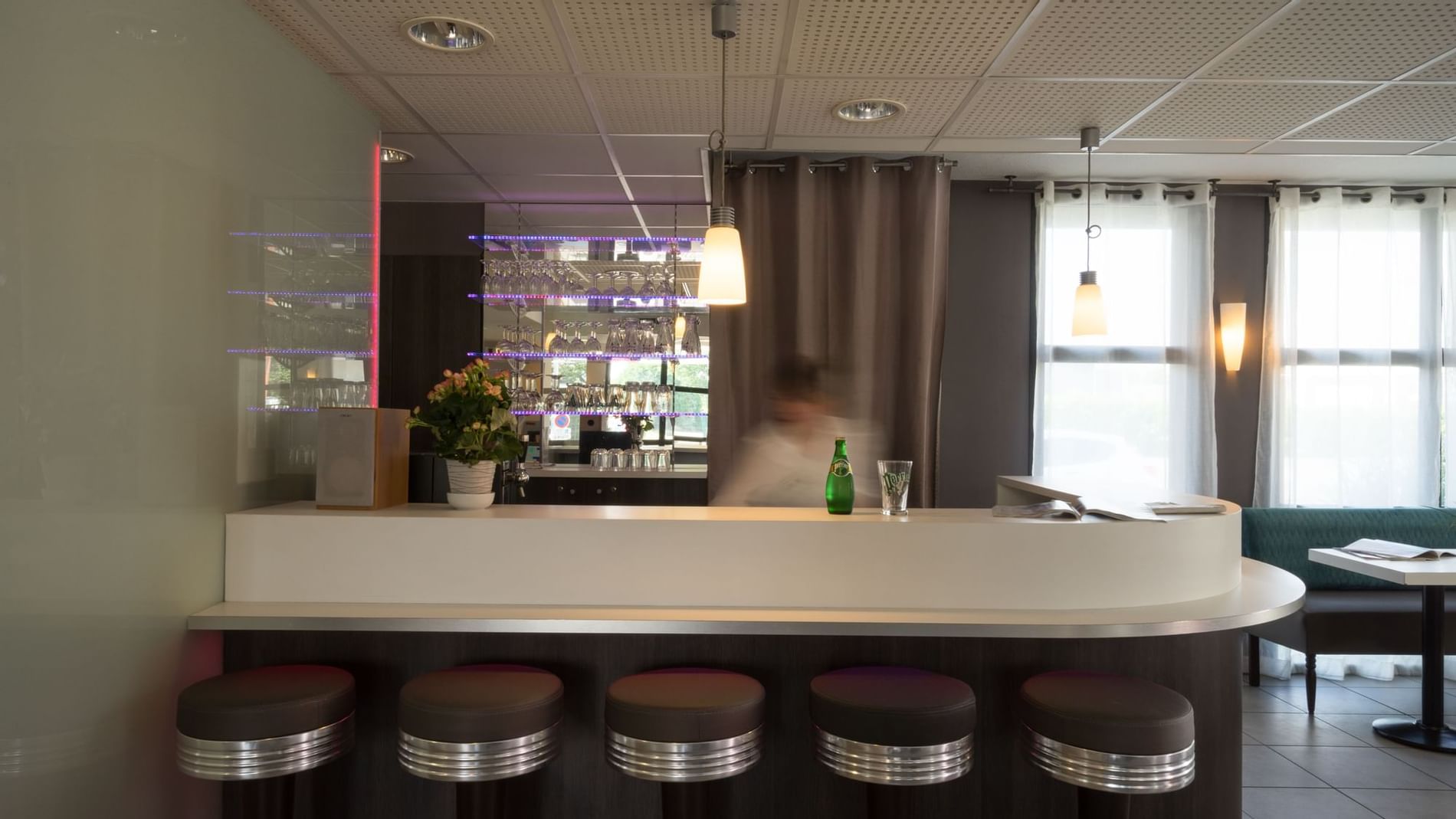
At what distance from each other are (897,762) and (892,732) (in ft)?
0.26

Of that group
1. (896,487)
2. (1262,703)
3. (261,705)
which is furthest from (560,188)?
(1262,703)

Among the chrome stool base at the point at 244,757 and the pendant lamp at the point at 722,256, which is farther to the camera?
the pendant lamp at the point at 722,256

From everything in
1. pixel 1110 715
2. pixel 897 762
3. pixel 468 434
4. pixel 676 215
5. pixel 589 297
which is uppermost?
pixel 676 215

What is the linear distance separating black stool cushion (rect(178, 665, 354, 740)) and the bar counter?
0.67 ft

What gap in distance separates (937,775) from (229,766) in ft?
6.03

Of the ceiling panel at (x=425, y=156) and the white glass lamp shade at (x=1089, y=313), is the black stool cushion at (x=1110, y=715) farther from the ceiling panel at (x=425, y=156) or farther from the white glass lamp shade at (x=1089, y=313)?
the ceiling panel at (x=425, y=156)

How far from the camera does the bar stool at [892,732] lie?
238 cm

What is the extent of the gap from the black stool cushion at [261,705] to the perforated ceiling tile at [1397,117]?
14.6 ft

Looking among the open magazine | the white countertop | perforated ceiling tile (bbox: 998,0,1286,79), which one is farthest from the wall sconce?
the white countertop

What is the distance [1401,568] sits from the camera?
13.5 feet

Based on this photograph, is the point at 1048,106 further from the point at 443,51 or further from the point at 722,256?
the point at 443,51

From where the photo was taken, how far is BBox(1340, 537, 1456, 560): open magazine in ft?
14.4

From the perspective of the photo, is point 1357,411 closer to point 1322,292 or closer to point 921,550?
point 1322,292

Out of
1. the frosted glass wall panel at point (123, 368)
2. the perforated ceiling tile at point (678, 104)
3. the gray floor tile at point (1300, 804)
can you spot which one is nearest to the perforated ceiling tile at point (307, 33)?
the frosted glass wall panel at point (123, 368)
